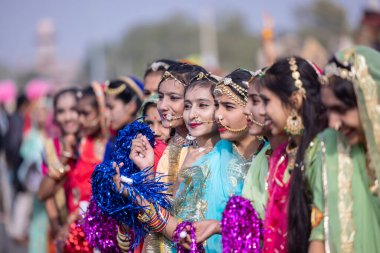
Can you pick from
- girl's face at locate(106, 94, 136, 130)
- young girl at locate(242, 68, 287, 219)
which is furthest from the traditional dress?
girl's face at locate(106, 94, 136, 130)

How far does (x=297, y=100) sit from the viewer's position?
5.11m

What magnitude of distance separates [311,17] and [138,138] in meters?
56.2

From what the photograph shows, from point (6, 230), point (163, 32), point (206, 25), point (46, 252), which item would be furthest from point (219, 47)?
point (46, 252)

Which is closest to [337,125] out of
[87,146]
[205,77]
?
[205,77]

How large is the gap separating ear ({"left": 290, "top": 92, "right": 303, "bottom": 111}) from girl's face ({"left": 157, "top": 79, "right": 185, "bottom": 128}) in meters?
1.60

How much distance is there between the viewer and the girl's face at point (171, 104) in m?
6.59

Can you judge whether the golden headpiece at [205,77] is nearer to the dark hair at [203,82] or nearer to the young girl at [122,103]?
the dark hair at [203,82]

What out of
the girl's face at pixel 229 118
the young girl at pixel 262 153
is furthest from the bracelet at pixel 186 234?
the girl's face at pixel 229 118

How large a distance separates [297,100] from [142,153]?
162 centimetres

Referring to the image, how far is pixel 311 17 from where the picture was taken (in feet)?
202

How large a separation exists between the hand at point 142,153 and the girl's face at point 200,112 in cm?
34

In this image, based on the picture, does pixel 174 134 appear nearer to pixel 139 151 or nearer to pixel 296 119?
pixel 139 151

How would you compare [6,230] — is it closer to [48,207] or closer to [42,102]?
[42,102]

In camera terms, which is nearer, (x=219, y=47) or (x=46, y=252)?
(x=46, y=252)
